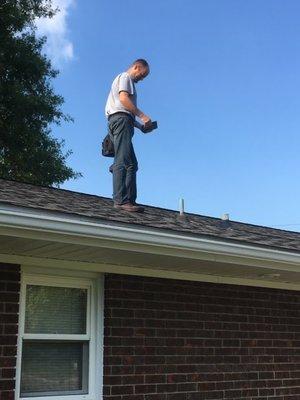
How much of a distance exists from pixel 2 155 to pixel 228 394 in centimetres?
1369

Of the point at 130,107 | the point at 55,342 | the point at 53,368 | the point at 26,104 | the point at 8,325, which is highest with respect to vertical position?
the point at 26,104

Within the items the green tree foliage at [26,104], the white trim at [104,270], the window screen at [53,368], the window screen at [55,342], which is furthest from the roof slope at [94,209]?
the green tree foliage at [26,104]

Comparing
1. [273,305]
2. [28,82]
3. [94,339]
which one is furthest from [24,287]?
[28,82]

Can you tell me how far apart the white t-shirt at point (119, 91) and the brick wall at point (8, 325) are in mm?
2191

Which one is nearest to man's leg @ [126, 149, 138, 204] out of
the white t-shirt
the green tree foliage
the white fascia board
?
the white t-shirt

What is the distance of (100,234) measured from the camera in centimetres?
486

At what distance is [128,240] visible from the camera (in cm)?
505

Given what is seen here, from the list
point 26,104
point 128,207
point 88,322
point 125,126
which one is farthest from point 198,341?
point 26,104

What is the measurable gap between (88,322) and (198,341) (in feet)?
4.14

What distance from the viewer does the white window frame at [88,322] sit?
5551 millimetres

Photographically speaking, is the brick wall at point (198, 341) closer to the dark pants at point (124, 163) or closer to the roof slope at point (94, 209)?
the roof slope at point (94, 209)

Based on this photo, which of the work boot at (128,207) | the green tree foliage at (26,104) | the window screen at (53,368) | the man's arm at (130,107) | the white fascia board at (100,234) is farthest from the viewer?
the green tree foliage at (26,104)

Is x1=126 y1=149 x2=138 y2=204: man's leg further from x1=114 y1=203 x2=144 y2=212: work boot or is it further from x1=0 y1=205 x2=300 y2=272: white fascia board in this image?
x1=0 y1=205 x2=300 y2=272: white fascia board

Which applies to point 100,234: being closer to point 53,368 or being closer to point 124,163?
point 53,368
